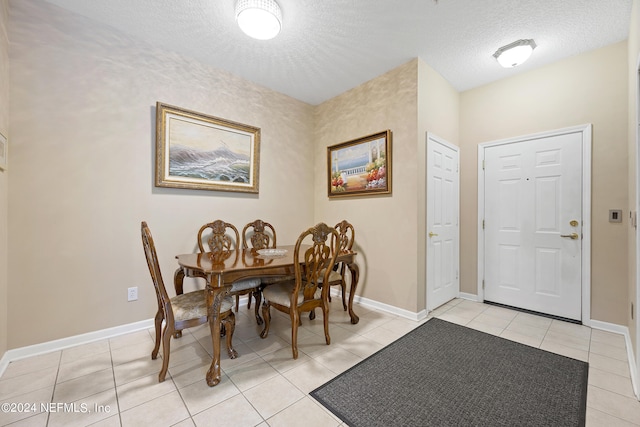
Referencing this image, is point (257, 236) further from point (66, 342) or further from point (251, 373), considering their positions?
point (66, 342)

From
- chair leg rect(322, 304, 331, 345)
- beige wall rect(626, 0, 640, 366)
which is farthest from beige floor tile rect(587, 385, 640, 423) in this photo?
chair leg rect(322, 304, 331, 345)

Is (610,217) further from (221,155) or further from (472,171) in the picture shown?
(221,155)

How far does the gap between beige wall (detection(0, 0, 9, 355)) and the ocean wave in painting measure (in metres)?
1.07

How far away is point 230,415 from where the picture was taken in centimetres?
142

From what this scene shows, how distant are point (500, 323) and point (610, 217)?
1.42m

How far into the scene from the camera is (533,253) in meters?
2.89

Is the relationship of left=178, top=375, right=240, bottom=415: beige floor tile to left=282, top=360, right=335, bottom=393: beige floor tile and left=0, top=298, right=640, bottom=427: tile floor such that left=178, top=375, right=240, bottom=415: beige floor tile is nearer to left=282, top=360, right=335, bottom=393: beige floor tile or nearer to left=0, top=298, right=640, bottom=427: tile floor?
left=0, top=298, right=640, bottom=427: tile floor

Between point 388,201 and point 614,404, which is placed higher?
point 388,201

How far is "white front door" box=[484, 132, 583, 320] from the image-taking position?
2.65 m

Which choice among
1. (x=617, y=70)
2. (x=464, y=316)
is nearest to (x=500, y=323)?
(x=464, y=316)

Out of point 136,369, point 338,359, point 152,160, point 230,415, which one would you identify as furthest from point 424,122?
point 136,369

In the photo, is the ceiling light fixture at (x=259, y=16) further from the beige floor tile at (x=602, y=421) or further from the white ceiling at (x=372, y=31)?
the beige floor tile at (x=602, y=421)

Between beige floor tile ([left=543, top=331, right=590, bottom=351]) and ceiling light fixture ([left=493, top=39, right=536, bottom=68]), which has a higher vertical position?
ceiling light fixture ([left=493, top=39, right=536, bottom=68])

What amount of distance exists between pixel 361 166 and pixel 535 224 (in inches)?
79.9
